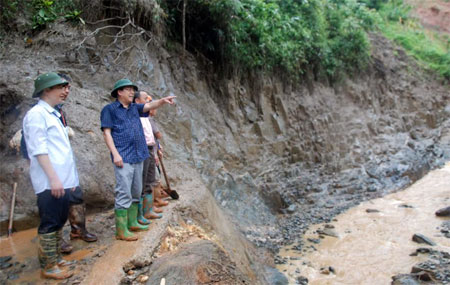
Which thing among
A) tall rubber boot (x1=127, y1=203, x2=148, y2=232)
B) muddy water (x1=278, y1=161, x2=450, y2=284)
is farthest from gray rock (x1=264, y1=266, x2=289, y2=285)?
tall rubber boot (x1=127, y1=203, x2=148, y2=232)

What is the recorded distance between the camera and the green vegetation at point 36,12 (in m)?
5.85

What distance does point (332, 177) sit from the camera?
9516 millimetres

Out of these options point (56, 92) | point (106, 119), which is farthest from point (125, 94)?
point (56, 92)

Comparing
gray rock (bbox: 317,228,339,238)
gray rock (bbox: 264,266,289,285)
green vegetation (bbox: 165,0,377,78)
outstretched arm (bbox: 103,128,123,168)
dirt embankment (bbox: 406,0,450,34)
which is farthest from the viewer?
dirt embankment (bbox: 406,0,450,34)

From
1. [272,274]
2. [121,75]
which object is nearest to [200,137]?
[121,75]

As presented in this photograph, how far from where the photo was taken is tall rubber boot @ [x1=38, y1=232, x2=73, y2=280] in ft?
9.36

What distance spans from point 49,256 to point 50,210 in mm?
395

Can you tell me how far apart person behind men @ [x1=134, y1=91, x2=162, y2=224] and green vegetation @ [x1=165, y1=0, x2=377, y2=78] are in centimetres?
395

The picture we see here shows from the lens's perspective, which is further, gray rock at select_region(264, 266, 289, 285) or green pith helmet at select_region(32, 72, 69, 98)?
gray rock at select_region(264, 266, 289, 285)

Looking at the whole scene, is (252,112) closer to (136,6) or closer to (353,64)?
(136,6)

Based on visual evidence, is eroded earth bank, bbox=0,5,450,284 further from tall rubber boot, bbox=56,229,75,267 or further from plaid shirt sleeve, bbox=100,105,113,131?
plaid shirt sleeve, bbox=100,105,113,131

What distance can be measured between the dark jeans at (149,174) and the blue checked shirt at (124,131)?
48 cm

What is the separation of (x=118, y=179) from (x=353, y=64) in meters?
10.7

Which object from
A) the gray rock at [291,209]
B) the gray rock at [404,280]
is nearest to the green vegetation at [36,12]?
the gray rock at [291,209]
